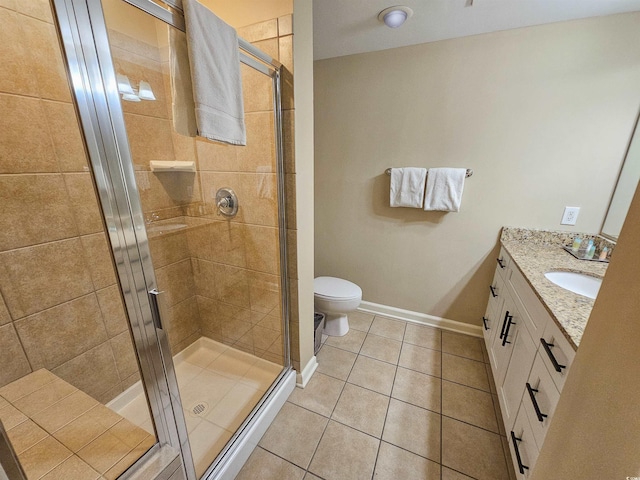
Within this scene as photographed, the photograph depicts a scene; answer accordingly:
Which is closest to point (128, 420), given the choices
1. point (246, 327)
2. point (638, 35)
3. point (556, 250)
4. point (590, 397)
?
point (246, 327)

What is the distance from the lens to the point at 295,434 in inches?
52.3

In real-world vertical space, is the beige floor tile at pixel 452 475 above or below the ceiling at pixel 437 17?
below

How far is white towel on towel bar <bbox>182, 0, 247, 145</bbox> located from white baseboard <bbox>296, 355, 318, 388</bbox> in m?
1.40

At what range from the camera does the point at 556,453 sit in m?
0.60

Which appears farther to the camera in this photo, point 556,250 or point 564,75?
point 556,250

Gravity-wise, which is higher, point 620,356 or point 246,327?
point 620,356

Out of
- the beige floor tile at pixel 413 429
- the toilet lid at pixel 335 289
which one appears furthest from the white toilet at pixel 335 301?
the beige floor tile at pixel 413 429

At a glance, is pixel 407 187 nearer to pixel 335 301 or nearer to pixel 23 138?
pixel 335 301

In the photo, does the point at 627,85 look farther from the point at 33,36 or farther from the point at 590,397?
the point at 33,36

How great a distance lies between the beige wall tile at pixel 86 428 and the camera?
2.68 ft

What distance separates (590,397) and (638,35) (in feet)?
6.49

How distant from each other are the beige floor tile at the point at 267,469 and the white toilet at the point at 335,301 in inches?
37.4

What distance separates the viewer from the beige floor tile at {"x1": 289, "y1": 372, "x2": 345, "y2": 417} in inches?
58.2

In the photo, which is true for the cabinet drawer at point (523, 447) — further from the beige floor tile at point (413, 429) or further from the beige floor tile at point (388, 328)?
the beige floor tile at point (388, 328)
